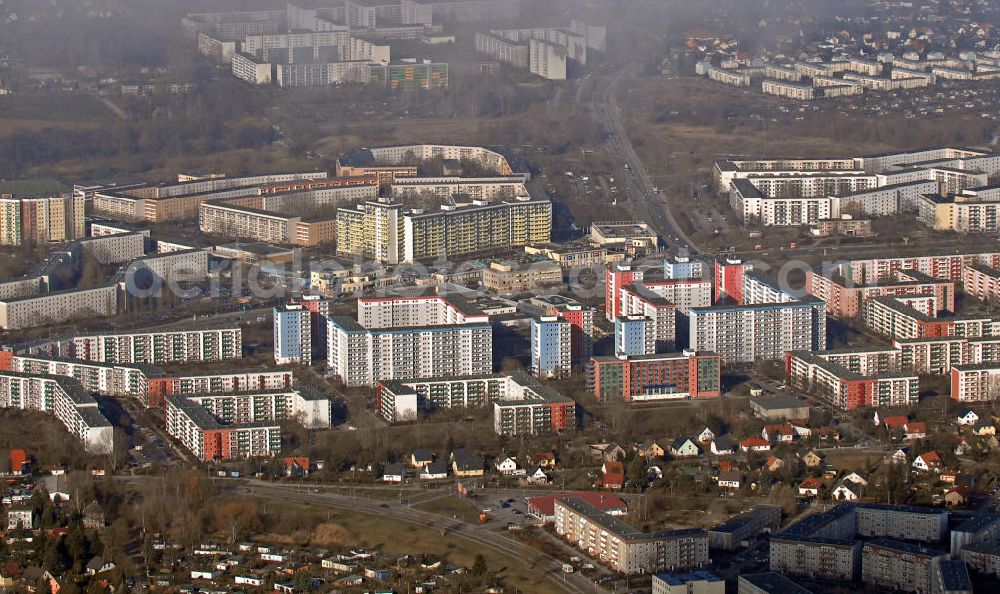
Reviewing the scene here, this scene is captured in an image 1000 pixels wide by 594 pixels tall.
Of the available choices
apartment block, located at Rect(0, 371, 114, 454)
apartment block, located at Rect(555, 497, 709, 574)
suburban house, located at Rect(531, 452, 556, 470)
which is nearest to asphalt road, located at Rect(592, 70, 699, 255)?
suburban house, located at Rect(531, 452, 556, 470)

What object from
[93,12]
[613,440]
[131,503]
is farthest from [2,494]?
[93,12]

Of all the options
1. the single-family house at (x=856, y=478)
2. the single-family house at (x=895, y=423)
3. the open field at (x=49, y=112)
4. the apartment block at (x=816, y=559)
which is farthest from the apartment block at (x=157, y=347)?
the open field at (x=49, y=112)

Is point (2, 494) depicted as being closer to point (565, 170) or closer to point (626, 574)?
point (626, 574)

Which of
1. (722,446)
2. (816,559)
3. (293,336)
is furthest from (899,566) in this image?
(293,336)

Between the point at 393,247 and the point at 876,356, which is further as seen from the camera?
the point at 393,247

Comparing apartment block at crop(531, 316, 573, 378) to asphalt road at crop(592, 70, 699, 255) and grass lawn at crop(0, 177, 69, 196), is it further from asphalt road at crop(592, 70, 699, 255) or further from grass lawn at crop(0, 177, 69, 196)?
grass lawn at crop(0, 177, 69, 196)

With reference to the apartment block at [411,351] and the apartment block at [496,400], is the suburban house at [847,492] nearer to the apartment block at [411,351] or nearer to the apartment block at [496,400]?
the apartment block at [496,400]
